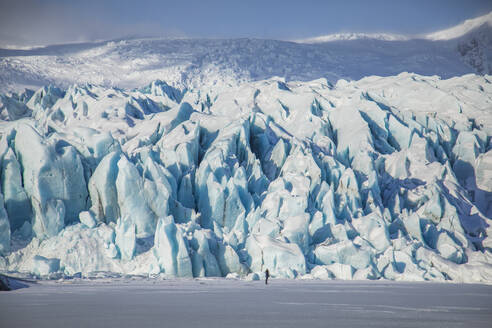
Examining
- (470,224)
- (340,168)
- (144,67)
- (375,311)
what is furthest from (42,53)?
(375,311)

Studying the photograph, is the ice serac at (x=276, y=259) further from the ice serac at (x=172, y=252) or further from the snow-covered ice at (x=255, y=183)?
the ice serac at (x=172, y=252)

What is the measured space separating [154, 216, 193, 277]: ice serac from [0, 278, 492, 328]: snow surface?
3.98 m

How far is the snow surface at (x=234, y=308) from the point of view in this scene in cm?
971

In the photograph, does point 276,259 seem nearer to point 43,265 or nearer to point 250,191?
point 250,191

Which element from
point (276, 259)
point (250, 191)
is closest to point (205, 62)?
point (250, 191)

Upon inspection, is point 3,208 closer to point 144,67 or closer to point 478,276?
point 478,276

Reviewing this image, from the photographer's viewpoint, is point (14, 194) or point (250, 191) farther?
point (250, 191)

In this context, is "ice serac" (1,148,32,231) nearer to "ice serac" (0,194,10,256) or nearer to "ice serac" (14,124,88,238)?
"ice serac" (14,124,88,238)

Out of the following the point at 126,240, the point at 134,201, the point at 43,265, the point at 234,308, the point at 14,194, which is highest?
the point at 14,194

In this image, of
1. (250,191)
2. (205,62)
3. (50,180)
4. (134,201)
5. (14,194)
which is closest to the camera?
(14,194)

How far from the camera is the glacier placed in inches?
928

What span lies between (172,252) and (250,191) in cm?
880

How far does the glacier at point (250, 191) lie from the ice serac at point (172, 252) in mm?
47

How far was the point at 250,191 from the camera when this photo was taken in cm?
3009
